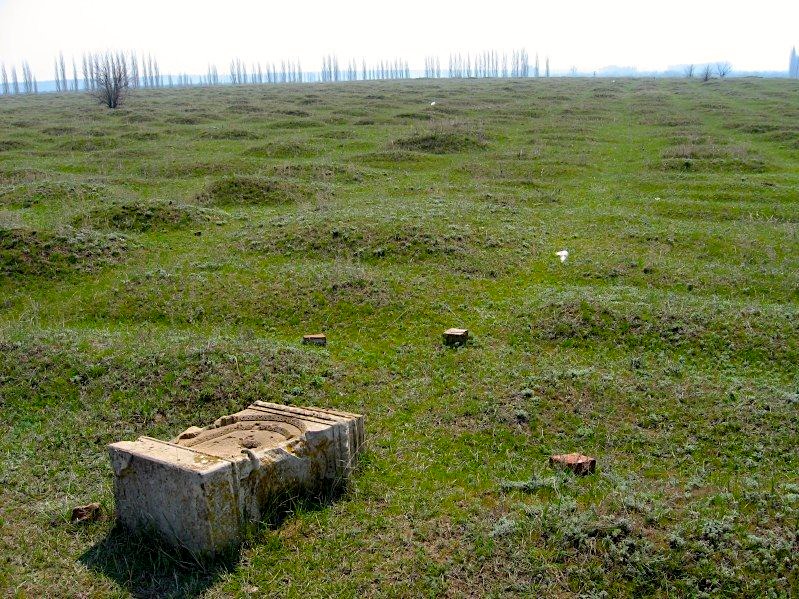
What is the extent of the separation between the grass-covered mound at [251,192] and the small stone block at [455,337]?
45.6 ft

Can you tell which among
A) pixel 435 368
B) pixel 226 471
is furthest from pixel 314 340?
pixel 226 471

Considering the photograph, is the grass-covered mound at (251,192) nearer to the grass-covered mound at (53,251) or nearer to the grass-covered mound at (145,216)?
the grass-covered mound at (145,216)

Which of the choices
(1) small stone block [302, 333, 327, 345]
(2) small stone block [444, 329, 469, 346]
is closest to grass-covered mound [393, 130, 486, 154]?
(2) small stone block [444, 329, 469, 346]

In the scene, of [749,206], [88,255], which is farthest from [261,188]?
[749,206]

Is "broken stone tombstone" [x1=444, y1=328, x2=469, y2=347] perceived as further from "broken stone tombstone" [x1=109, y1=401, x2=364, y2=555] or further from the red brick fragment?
the red brick fragment

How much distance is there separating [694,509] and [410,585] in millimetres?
3458

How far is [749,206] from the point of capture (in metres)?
25.0

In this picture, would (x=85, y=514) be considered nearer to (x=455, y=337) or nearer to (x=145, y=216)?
(x=455, y=337)

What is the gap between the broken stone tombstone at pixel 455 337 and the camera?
13742 mm

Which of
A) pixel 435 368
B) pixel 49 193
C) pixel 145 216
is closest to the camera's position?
pixel 435 368

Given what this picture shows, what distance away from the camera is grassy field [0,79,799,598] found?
7.44 m

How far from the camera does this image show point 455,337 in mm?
13750

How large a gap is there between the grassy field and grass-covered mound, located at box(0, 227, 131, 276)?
7cm

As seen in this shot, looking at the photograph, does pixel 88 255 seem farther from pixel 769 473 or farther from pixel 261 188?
pixel 769 473
